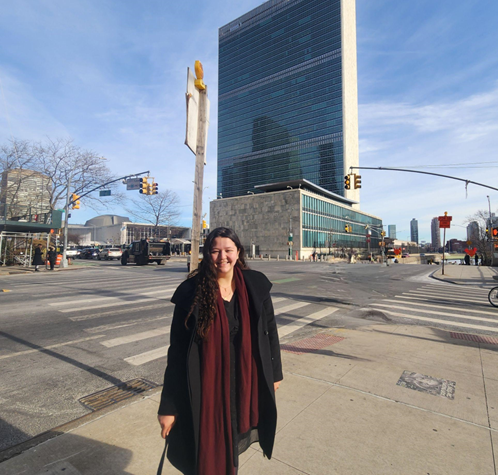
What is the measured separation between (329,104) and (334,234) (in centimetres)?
5233

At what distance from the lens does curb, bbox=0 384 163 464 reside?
2.54 metres

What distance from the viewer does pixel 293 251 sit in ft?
214

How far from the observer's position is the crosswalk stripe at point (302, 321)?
6.75 m

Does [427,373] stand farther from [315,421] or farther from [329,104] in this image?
[329,104]

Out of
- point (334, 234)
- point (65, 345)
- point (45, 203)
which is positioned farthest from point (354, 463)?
point (334, 234)

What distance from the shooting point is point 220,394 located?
5.66 ft

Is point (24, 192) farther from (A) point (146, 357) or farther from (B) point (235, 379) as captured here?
(B) point (235, 379)

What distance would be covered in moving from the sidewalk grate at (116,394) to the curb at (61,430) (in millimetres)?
131

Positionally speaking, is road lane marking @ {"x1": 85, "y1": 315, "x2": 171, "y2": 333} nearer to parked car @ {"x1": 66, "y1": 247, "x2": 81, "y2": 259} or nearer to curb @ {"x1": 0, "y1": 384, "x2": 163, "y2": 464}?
curb @ {"x1": 0, "y1": 384, "x2": 163, "y2": 464}

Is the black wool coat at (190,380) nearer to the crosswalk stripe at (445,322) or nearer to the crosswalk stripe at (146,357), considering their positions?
the crosswalk stripe at (146,357)

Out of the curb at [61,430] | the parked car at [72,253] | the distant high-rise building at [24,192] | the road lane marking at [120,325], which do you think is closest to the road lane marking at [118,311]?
the road lane marking at [120,325]

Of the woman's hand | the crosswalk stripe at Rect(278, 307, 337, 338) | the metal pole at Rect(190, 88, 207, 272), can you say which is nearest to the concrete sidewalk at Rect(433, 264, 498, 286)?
the crosswalk stripe at Rect(278, 307, 337, 338)

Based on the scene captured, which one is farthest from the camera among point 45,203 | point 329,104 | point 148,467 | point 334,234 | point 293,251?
point 329,104

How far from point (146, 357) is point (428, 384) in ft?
13.6
